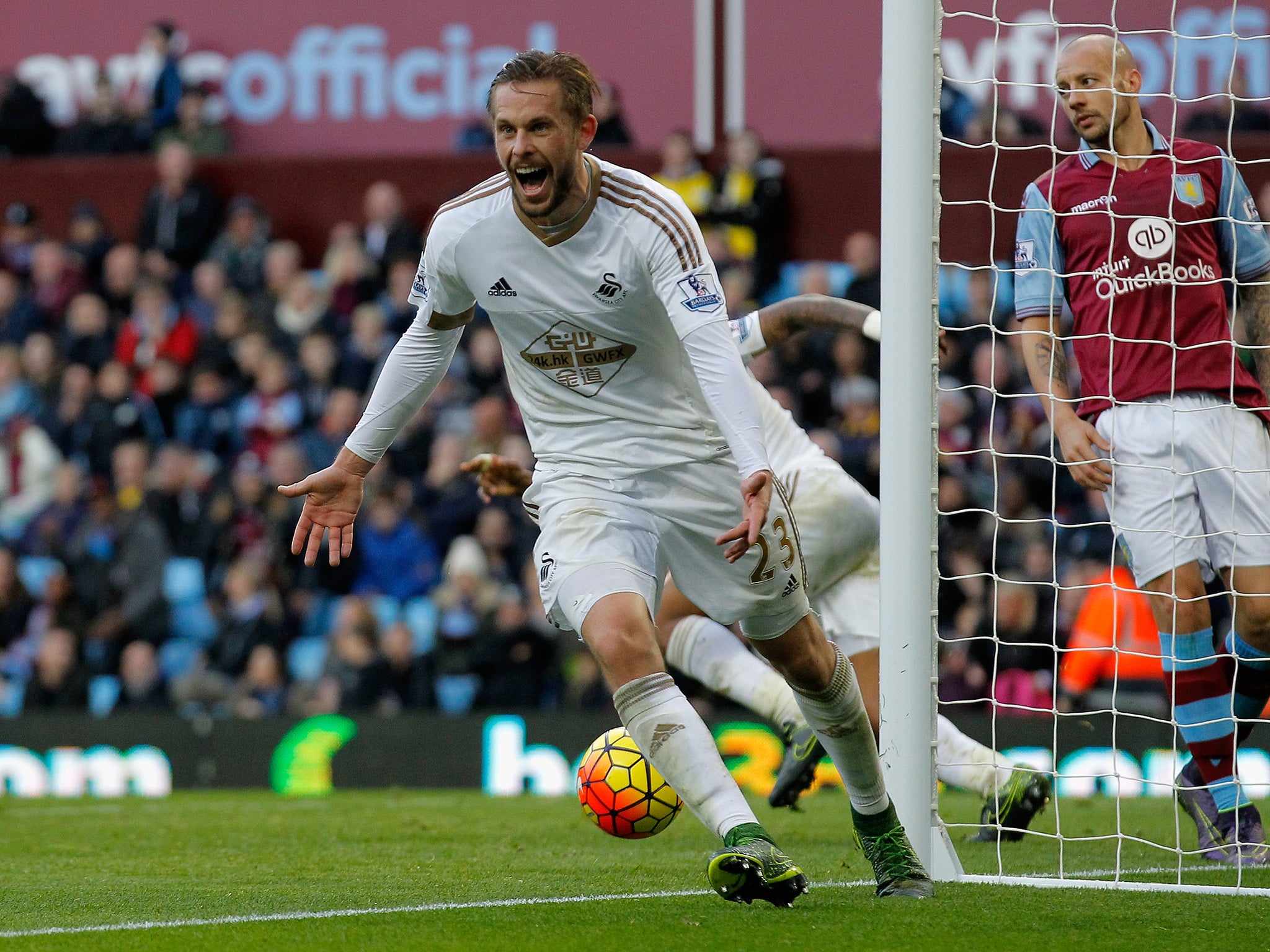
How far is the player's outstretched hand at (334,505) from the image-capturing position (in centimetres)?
492

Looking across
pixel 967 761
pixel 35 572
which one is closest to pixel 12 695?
pixel 35 572

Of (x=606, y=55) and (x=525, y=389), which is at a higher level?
(x=606, y=55)

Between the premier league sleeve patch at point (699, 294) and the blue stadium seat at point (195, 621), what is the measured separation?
8.82m

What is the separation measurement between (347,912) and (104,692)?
838 cm

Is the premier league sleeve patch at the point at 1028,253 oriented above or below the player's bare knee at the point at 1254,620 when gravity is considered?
above

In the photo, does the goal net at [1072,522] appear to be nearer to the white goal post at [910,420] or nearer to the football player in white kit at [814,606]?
the white goal post at [910,420]

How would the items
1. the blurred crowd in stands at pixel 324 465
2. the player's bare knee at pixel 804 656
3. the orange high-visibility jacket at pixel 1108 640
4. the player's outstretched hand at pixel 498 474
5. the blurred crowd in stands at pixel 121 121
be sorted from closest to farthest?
1. the player's bare knee at pixel 804 656
2. the player's outstretched hand at pixel 498 474
3. the orange high-visibility jacket at pixel 1108 640
4. the blurred crowd in stands at pixel 324 465
5. the blurred crowd in stands at pixel 121 121

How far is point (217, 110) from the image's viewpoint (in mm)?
16359

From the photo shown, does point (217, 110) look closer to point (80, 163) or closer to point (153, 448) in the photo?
point (80, 163)

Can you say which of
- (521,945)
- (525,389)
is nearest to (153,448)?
(525,389)

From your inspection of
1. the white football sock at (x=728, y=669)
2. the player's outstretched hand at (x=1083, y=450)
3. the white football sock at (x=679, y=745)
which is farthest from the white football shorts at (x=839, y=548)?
the white football sock at (x=679, y=745)

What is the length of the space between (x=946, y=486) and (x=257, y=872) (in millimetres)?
6502

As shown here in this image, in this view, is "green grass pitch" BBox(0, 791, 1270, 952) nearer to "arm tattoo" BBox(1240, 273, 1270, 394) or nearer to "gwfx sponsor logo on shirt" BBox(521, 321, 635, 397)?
"gwfx sponsor logo on shirt" BBox(521, 321, 635, 397)

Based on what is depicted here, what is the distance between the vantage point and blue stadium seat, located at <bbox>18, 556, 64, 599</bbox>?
42.6ft
